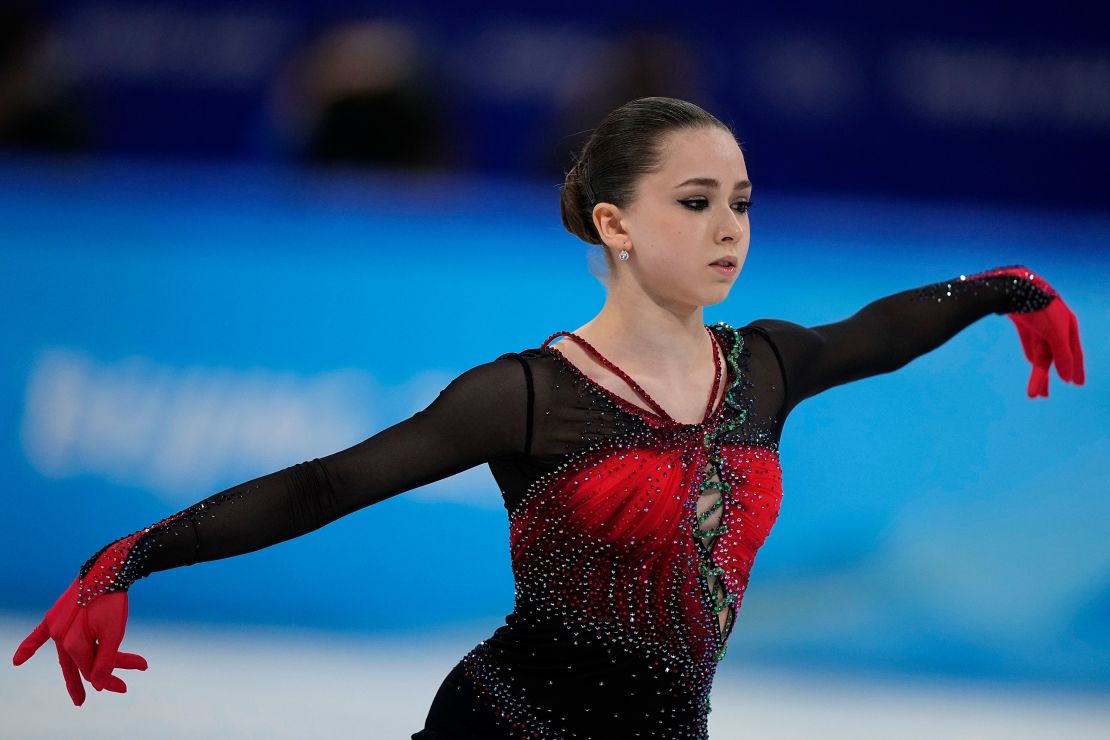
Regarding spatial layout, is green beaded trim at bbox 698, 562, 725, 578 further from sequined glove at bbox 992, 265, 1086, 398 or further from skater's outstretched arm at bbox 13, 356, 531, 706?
sequined glove at bbox 992, 265, 1086, 398

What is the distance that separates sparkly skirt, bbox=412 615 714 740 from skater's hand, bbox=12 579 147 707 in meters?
0.57

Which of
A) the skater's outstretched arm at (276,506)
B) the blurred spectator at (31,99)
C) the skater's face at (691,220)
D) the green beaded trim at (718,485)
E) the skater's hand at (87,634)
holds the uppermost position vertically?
the blurred spectator at (31,99)

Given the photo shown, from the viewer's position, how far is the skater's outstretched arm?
2.14m

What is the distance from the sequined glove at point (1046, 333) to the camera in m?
2.93

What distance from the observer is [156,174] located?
14.1ft

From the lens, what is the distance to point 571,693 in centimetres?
236

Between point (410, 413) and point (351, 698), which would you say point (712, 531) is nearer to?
point (351, 698)

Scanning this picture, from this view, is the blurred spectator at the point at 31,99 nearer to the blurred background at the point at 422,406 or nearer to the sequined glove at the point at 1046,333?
the blurred background at the point at 422,406

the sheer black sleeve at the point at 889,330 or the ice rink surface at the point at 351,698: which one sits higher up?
the sheer black sleeve at the point at 889,330

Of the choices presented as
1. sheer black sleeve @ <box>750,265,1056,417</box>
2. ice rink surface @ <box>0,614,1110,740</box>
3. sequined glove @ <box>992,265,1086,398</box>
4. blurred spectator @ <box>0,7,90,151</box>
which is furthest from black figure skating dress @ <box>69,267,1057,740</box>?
blurred spectator @ <box>0,7,90,151</box>

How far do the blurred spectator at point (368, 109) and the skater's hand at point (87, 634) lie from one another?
2.86 meters

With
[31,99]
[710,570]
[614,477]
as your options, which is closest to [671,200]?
[614,477]

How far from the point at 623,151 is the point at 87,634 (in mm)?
1129

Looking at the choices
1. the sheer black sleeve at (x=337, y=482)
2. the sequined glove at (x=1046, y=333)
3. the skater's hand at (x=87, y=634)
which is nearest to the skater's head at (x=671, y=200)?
the sheer black sleeve at (x=337, y=482)
